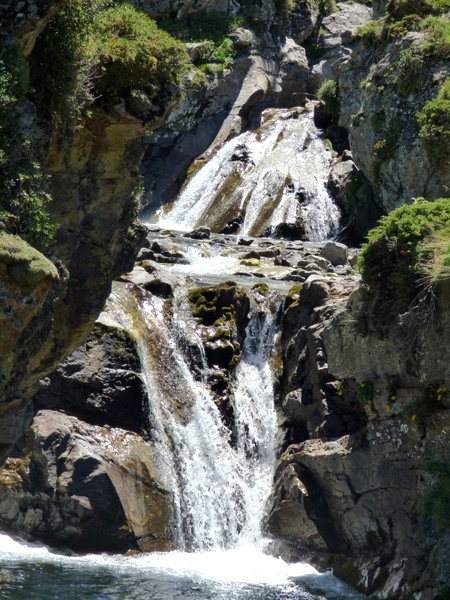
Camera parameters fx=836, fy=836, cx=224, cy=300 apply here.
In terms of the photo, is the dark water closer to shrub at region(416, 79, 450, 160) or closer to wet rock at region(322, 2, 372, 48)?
shrub at region(416, 79, 450, 160)

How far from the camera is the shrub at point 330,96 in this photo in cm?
3706

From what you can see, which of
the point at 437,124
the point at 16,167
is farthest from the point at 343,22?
the point at 16,167

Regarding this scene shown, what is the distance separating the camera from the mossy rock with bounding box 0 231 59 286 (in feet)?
30.9

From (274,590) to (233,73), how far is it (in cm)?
3255

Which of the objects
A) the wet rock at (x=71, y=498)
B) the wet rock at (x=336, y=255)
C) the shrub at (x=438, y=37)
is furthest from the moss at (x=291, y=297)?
the shrub at (x=438, y=37)

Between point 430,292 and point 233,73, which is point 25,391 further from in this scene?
point 233,73

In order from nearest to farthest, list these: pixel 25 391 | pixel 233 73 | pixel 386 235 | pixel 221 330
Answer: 1. pixel 25 391
2. pixel 386 235
3. pixel 221 330
4. pixel 233 73

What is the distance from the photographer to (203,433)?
17.4 meters

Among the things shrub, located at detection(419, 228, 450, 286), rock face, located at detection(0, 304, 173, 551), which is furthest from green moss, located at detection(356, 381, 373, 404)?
rock face, located at detection(0, 304, 173, 551)

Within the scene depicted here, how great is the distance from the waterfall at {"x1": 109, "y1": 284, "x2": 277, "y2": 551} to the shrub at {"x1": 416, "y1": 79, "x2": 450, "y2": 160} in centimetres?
1010

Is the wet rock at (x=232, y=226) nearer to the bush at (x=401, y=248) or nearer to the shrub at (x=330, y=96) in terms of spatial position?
the shrub at (x=330, y=96)

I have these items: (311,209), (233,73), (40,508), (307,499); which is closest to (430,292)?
(307,499)

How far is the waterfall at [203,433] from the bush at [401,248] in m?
5.02

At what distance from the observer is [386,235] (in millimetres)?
14180
